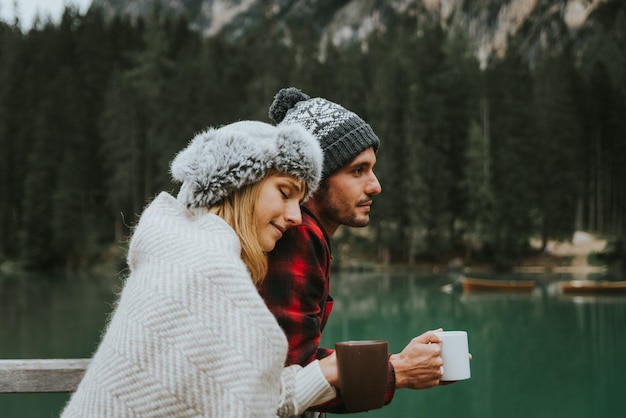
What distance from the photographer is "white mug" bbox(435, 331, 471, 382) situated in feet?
5.17

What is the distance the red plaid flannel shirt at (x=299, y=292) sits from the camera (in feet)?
5.02

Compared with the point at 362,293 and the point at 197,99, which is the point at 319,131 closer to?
the point at 362,293

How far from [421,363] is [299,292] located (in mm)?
324

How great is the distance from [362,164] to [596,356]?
1081 cm

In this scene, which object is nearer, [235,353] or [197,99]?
[235,353]

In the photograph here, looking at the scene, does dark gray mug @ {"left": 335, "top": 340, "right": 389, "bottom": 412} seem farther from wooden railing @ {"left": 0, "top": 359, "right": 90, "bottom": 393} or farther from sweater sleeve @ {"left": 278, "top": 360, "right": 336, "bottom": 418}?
wooden railing @ {"left": 0, "top": 359, "right": 90, "bottom": 393}

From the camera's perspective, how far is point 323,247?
1.68 meters

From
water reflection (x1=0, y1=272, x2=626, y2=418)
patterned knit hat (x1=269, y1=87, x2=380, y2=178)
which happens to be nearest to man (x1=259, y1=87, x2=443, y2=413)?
patterned knit hat (x1=269, y1=87, x2=380, y2=178)

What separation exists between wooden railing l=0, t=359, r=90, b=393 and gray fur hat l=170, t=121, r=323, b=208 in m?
0.77

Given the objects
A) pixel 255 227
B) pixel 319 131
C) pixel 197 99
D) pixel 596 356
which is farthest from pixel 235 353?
pixel 197 99

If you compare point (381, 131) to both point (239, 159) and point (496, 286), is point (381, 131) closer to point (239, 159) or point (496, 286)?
point (496, 286)

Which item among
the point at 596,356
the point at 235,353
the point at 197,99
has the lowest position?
the point at 596,356

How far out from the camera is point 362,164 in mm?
1920

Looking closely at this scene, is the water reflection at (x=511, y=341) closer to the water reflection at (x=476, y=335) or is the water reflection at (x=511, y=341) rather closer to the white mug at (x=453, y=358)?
the water reflection at (x=476, y=335)
